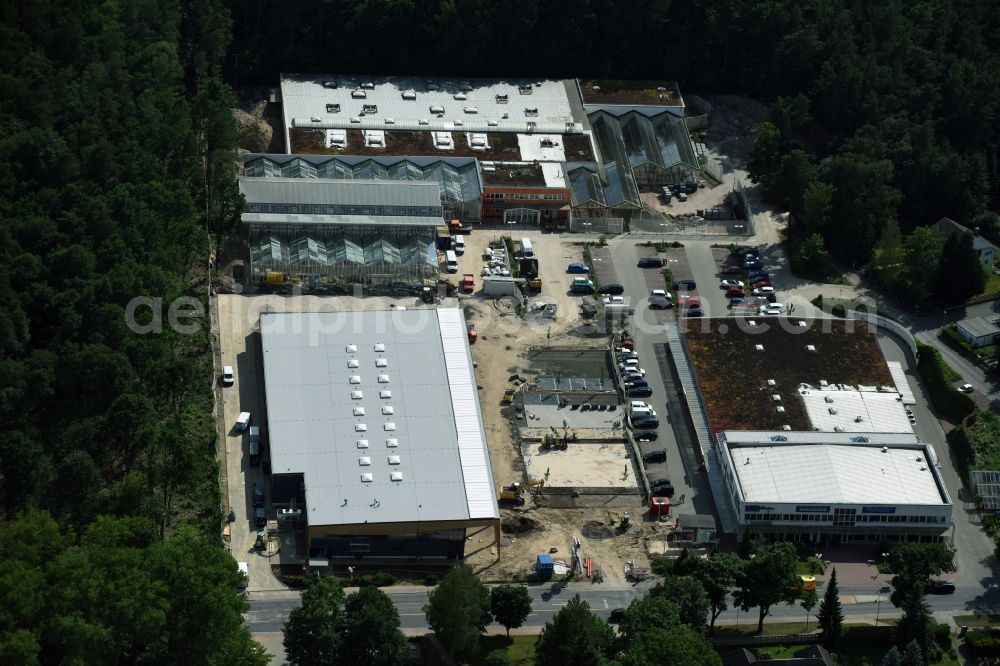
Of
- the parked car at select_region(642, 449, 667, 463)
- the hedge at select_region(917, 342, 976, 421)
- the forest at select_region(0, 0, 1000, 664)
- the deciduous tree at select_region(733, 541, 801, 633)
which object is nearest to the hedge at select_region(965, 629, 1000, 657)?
the deciduous tree at select_region(733, 541, 801, 633)

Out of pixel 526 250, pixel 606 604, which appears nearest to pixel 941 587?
pixel 606 604

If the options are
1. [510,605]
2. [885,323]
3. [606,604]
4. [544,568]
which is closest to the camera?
[510,605]

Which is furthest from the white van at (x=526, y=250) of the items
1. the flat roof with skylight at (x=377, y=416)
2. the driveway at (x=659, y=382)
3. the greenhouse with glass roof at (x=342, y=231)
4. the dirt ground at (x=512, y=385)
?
the flat roof with skylight at (x=377, y=416)

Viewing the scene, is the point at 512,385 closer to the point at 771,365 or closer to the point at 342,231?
the point at 771,365

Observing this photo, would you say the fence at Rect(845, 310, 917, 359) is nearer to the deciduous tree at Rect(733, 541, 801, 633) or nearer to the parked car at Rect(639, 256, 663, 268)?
the parked car at Rect(639, 256, 663, 268)

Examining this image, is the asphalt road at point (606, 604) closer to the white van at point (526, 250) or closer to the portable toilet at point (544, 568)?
the portable toilet at point (544, 568)

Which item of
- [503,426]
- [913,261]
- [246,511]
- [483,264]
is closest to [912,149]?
[913,261]

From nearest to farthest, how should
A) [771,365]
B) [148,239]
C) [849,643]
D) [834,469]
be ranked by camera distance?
[849,643] → [834,469] → [148,239] → [771,365]

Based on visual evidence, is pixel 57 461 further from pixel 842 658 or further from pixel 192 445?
pixel 842 658
